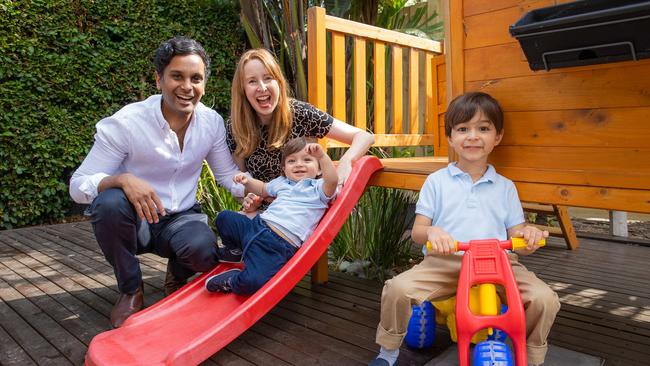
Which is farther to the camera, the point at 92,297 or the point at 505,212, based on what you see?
the point at 92,297

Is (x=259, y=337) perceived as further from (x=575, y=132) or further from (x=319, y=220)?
(x=575, y=132)

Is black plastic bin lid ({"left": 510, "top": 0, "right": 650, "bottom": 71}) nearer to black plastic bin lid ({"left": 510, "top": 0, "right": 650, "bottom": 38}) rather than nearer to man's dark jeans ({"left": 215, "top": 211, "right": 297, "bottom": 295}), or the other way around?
black plastic bin lid ({"left": 510, "top": 0, "right": 650, "bottom": 38})

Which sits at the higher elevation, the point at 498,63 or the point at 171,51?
the point at 171,51

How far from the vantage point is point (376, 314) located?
2379 millimetres

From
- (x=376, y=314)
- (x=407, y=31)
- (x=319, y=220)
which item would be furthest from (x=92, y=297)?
(x=407, y=31)

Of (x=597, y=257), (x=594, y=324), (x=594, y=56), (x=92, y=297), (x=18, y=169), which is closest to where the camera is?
(x=594, y=56)

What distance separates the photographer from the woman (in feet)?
7.92

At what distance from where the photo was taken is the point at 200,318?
201 cm

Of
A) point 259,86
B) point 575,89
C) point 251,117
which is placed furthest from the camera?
point 251,117

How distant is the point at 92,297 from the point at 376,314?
1.44 m

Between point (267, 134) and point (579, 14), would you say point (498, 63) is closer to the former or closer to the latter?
point (579, 14)

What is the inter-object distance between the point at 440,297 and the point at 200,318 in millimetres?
922

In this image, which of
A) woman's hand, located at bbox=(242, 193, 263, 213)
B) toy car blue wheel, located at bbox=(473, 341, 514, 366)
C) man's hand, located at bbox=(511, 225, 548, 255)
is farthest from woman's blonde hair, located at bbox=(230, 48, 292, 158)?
toy car blue wheel, located at bbox=(473, 341, 514, 366)

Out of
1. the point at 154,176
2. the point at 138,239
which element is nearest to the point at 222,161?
the point at 154,176
